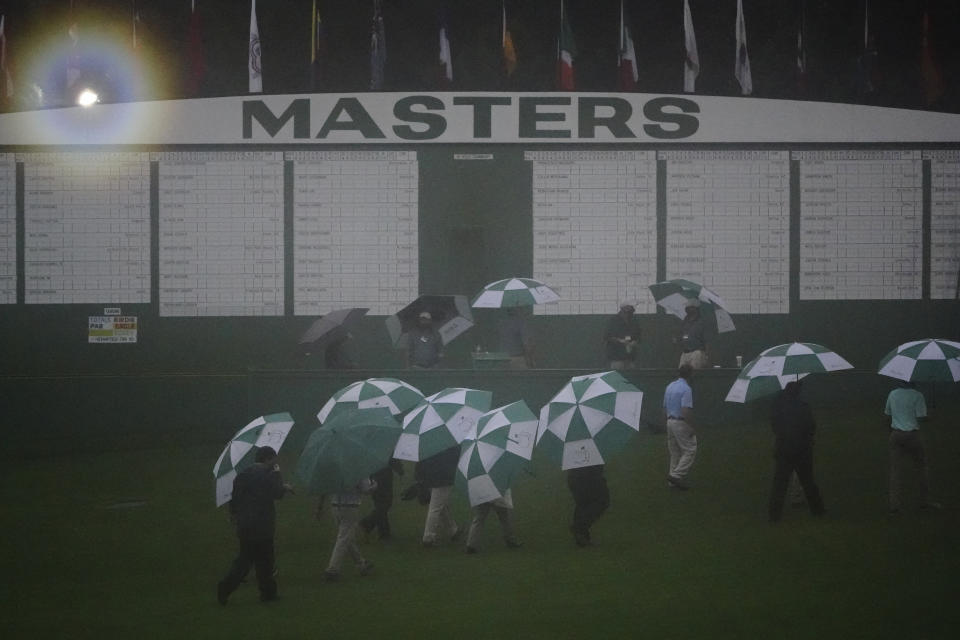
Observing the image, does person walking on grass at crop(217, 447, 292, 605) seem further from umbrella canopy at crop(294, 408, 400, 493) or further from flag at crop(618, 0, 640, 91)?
flag at crop(618, 0, 640, 91)

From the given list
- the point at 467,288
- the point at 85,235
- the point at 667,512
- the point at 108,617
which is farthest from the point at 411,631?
the point at 85,235

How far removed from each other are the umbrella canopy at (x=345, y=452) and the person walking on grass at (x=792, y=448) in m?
4.34

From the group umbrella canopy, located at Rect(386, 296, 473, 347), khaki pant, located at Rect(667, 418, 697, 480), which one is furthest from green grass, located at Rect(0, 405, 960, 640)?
umbrella canopy, located at Rect(386, 296, 473, 347)

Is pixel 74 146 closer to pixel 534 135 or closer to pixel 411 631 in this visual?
pixel 534 135

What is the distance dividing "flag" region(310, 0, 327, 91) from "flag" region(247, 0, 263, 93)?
88 cm

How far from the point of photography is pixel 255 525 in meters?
10.6

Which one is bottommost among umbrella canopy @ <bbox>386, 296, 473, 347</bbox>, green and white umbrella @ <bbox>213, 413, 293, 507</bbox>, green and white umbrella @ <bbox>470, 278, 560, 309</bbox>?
green and white umbrella @ <bbox>213, 413, 293, 507</bbox>

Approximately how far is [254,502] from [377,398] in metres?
2.86

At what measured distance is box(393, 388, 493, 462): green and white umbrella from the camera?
12203 millimetres

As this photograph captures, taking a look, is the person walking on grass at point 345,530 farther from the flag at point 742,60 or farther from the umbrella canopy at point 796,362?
the flag at point 742,60

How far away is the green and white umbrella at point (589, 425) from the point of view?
12234 millimetres

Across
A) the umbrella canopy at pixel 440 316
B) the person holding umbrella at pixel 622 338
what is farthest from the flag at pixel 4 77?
the person holding umbrella at pixel 622 338

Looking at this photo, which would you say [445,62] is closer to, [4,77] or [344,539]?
[4,77]

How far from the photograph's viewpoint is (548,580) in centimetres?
1110
